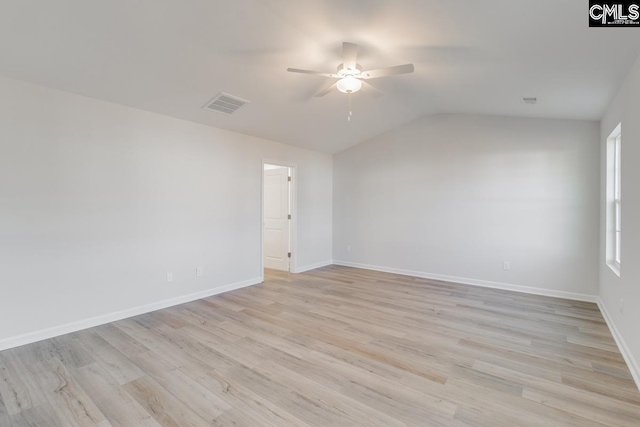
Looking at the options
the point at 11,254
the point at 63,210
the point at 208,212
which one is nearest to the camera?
the point at 11,254

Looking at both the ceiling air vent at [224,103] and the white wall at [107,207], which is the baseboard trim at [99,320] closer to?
the white wall at [107,207]

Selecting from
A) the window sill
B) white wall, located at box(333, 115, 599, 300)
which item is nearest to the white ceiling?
white wall, located at box(333, 115, 599, 300)

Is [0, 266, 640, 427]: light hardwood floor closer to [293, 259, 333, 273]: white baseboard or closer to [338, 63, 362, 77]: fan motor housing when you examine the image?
[293, 259, 333, 273]: white baseboard

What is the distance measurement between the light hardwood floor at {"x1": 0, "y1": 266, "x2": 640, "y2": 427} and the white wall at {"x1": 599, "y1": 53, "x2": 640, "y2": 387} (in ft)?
0.73

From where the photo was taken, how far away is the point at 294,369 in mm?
2383

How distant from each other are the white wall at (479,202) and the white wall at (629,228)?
118cm

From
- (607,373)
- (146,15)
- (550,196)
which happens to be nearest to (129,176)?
(146,15)

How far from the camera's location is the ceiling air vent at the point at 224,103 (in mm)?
3498

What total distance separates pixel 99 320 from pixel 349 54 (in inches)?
147

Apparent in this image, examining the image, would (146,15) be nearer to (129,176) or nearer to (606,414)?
(129,176)

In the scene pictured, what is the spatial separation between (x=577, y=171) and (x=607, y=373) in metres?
2.92

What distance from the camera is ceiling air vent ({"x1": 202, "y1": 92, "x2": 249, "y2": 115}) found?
11.5 ft

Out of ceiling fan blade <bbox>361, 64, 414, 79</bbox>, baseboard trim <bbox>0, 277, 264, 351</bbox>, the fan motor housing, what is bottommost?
baseboard trim <bbox>0, 277, 264, 351</bbox>

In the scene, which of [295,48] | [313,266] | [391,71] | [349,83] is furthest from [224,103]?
[313,266]
